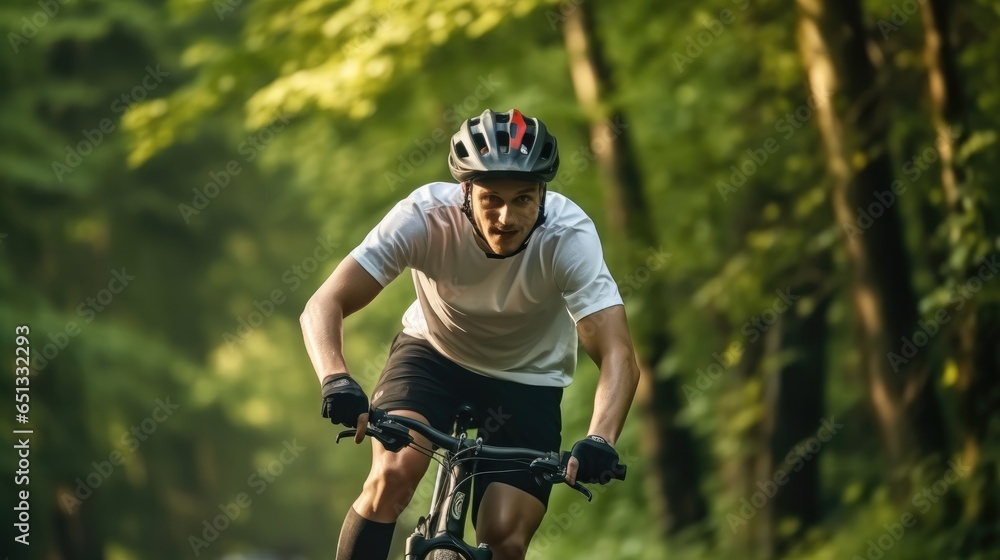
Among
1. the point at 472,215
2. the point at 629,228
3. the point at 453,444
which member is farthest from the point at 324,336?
the point at 629,228

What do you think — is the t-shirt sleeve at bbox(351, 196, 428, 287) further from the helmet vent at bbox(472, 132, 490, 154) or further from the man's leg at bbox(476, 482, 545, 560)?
the man's leg at bbox(476, 482, 545, 560)

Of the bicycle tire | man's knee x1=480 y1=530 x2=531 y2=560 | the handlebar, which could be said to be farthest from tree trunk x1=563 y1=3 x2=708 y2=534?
the bicycle tire

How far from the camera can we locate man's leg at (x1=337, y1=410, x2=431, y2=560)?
15.0ft

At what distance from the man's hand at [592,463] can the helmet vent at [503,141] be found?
39.4 inches

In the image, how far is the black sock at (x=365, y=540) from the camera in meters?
4.57

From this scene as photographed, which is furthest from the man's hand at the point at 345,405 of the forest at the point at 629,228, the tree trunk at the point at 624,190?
the tree trunk at the point at 624,190

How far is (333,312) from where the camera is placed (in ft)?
14.7

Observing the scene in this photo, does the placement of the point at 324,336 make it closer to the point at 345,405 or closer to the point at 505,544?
the point at 345,405

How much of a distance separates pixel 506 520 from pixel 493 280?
0.80 meters

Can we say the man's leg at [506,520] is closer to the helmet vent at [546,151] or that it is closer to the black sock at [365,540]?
the black sock at [365,540]

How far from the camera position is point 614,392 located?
4.47 metres

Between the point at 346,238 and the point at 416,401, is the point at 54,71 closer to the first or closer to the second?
the point at 346,238

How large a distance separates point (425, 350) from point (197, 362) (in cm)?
1826

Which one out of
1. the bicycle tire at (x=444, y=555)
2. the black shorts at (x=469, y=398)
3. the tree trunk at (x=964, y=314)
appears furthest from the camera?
the tree trunk at (x=964, y=314)
